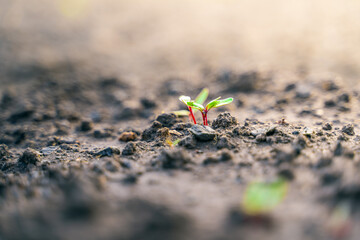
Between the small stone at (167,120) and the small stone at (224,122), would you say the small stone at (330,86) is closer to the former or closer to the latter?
the small stone at (224,122)

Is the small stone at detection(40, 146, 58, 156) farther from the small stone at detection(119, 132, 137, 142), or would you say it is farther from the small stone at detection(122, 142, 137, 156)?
the small stone at detection(122, 142, 137, 156)

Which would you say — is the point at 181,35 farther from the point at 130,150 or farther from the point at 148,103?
the point at 130,150

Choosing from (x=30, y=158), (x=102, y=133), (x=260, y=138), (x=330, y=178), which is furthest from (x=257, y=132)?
(x=30, y=158)

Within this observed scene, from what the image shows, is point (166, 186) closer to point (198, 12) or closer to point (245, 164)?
point (245, 164)

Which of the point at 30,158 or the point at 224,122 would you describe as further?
the point at 224,122

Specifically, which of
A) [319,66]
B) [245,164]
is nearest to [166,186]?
[245,164]
